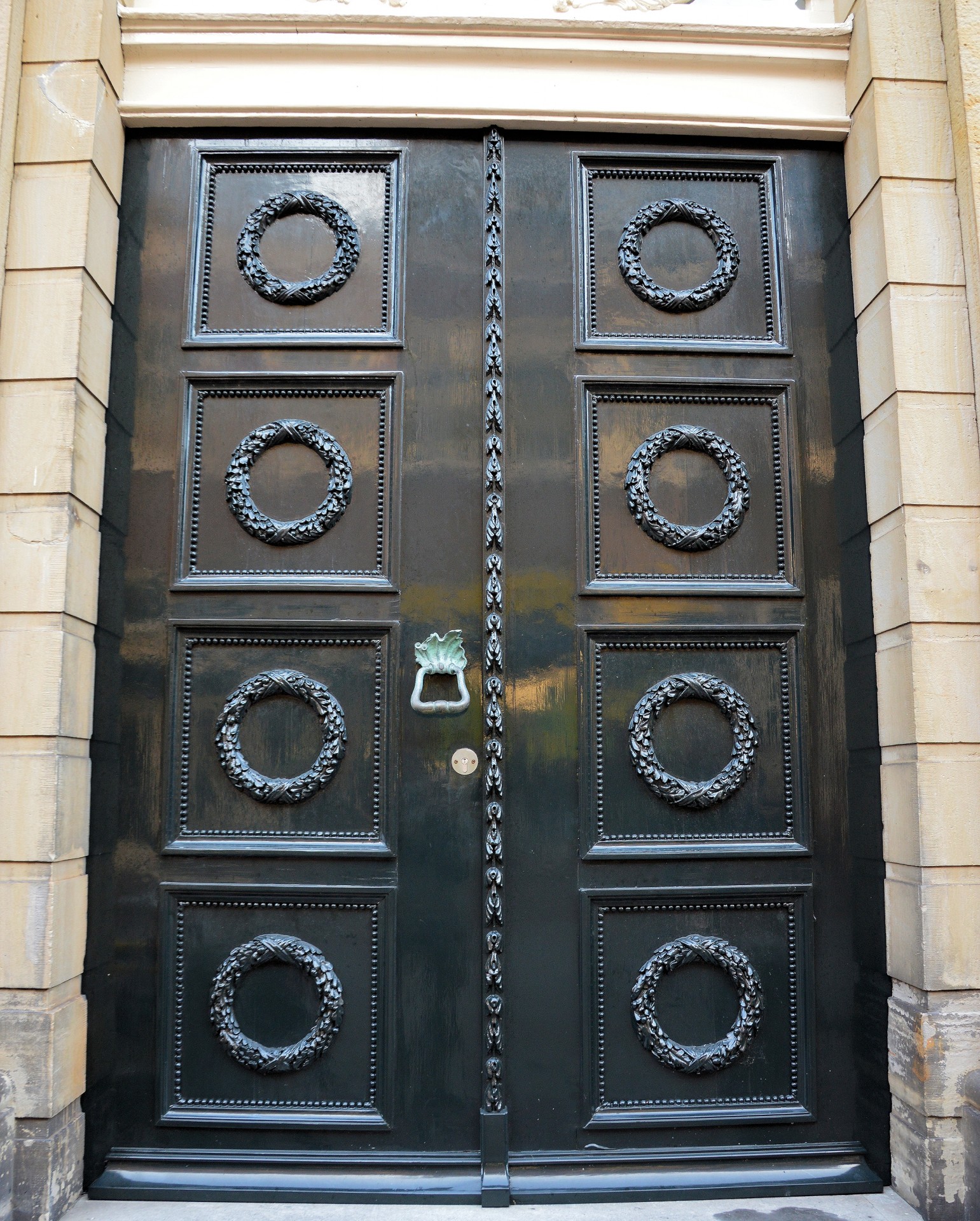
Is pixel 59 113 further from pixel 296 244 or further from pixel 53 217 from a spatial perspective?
pixel 296 244

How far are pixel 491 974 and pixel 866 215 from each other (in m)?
3.01

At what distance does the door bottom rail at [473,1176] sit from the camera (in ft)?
9.43

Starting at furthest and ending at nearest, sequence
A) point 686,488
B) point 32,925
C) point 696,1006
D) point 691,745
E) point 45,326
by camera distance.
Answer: point 686,488 → point 691,745 → point 696,1006 → point 45,326 → point 32,925

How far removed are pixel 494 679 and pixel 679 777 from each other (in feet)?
2.47

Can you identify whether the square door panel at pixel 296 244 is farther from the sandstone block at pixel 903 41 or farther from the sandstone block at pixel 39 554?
the sandstone block at pixel 903 41

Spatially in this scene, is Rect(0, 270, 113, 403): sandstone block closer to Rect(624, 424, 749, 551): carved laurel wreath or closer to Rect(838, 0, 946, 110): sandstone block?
Rect(624, 424, 749, 551): carved laurel wreath

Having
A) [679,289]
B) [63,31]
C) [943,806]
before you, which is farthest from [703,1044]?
[63,31]

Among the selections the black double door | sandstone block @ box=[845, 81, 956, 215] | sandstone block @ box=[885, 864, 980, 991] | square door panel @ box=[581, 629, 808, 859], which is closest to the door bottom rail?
the black double door

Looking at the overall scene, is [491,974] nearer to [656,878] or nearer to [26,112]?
[656,878]

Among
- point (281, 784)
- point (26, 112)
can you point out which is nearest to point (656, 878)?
point (281, 784)

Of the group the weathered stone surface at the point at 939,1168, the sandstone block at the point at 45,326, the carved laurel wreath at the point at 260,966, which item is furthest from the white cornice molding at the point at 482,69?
the weathered stone surface at the point at 939,1168

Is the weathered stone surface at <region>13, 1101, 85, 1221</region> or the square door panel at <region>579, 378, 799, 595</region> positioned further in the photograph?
the square door panel at <region>579, 378, 799, 595</region>

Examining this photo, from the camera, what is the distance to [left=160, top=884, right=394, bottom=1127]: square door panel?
118 inches

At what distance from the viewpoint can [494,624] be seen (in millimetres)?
3119
